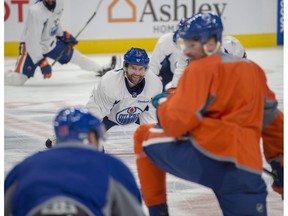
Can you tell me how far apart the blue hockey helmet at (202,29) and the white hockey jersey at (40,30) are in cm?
564

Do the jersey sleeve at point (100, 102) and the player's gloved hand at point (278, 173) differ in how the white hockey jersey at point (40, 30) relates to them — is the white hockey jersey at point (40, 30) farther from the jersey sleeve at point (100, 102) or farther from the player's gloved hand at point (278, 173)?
the player's gloved hand at point (278, 173)

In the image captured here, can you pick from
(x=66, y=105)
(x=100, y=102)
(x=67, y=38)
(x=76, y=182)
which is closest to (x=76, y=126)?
(x=76, y=182)

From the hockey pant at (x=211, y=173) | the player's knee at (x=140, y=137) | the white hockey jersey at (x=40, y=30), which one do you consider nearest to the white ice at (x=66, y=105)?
the white hockey jersey at (x=40, y=30)

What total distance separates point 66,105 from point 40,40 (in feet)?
5.64

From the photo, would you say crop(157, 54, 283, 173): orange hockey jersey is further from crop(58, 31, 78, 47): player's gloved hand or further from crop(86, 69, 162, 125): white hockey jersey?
crop(58, 31, 78, 47): player's gloved hand

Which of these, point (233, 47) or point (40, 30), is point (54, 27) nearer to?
point (40, 30)

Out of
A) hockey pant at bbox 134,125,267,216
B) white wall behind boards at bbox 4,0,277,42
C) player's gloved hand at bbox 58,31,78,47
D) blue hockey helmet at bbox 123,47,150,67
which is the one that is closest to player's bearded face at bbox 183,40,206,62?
hockey pant at bbox 134,125,267,216

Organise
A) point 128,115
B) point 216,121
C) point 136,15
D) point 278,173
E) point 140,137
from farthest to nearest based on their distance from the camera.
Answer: point 136,15
point 128,115
point 278,173
point 140,137
point 216,121

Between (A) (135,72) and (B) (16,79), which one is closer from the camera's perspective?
(A) (135,72)

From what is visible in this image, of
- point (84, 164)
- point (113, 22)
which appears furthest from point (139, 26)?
point (84, 164)

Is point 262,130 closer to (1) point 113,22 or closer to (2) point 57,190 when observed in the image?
(2) point 57,190

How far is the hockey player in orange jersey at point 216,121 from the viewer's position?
275 cm

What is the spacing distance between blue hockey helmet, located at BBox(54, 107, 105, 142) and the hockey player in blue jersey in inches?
1.2

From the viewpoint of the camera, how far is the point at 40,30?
8.52m
